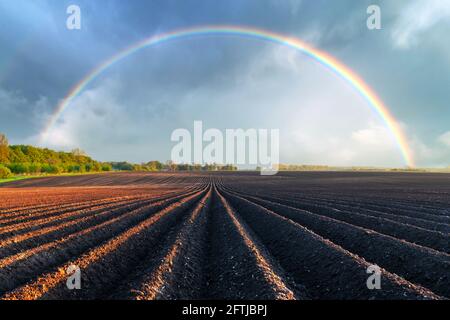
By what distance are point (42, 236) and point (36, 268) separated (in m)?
3.46

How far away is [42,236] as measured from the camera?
34.4ft

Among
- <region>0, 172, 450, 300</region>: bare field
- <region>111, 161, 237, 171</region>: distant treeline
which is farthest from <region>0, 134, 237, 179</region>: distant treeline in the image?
<region>0, 172, 450, 300</region>: bare field

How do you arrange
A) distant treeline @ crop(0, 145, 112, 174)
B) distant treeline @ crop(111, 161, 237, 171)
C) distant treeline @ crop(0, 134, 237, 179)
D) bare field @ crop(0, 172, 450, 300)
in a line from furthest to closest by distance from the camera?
distant treeline @ crop(111, 161, 237, 171) → distant treeline @ crop(0, 145, 112, 174) → distant treeline @ crop(0, 134, 237, 179) → bare field @ crop(0, 172, 450, 300)

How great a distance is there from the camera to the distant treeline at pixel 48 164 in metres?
88.4

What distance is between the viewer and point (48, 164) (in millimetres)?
101875

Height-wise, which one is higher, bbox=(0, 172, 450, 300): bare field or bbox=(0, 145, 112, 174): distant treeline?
bbox=(0, 145, 112, 174): distant treeline

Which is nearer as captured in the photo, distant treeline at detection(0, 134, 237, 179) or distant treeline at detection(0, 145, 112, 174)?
distant treeline at detection(0, 134, 237, 179)

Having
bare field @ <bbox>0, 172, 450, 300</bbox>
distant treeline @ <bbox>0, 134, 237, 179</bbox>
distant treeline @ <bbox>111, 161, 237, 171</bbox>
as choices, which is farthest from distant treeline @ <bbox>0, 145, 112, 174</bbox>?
bare field @ <bbox>0, 172, 450, 300</bbox>

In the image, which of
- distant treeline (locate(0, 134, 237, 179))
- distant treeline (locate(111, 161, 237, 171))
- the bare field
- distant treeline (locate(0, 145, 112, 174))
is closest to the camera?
the bare field

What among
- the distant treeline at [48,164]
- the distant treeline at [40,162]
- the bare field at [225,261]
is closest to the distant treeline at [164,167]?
the distant treeline at [48,164]

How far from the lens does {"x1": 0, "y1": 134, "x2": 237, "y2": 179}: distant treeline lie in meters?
88.4

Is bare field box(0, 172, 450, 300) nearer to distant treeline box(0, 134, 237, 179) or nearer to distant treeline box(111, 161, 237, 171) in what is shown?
distant treeline box(0, 134, 237, 179)
